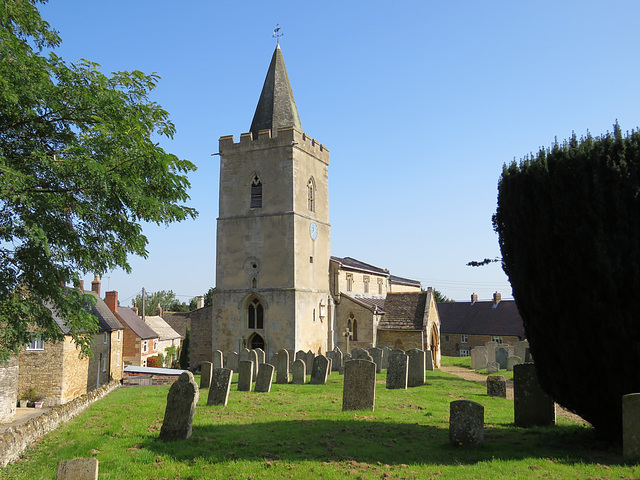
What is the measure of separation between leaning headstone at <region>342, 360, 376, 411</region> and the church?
16.4m

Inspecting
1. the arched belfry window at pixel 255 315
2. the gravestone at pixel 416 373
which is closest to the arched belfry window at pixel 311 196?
the arched belfry window at pixel 255 315

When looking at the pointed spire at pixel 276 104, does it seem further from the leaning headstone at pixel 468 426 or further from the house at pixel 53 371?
the leaning headstone at pixel 468 426

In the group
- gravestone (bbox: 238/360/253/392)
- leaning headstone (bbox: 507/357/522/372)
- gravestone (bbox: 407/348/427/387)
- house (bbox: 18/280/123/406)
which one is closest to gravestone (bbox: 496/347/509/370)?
leaning headstone (bbox: 507/357/522/372)

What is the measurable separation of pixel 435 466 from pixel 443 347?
163ft

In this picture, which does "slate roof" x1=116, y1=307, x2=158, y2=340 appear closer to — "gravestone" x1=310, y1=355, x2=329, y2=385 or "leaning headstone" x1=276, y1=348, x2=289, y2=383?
"leaning headstone" x1=276, y1=348, x2=289, y2=383

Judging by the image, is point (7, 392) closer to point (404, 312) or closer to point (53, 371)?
point (53, 371)

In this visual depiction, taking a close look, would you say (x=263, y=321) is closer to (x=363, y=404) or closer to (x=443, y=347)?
(x=363, y=404)

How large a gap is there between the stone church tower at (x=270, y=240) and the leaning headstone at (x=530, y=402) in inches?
748

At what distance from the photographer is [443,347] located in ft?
180

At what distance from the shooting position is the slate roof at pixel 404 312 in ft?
105

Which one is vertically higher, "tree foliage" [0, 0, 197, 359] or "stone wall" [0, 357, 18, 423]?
"tree foliage" [0, 0, 197, 359]

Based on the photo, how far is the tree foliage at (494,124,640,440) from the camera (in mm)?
7637

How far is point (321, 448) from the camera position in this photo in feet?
27.5

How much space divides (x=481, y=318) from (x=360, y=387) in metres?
44.1
